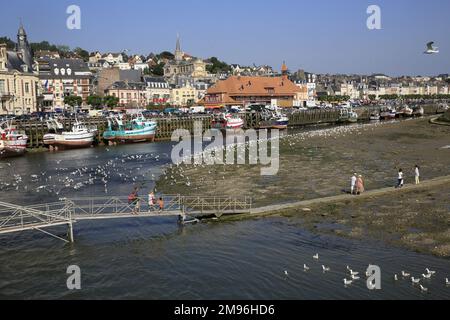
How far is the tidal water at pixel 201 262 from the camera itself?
56.0 ft

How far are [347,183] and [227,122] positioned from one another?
56.8 metres

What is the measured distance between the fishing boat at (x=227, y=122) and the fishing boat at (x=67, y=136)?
88.8 ft

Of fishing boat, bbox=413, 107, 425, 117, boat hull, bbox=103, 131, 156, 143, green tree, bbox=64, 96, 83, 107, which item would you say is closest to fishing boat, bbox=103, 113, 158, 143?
boat hull, bbox=103, 131, 156, 143

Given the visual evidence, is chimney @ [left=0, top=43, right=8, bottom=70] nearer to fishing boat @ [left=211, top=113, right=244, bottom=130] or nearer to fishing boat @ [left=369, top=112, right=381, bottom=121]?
fishing boat @ [left=211, top=113, right=244, bottom=130]

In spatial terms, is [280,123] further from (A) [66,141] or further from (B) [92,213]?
(B) [92,213]

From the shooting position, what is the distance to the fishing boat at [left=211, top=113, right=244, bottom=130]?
89.4m

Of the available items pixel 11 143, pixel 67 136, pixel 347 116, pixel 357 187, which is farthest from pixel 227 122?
pixel 357 187

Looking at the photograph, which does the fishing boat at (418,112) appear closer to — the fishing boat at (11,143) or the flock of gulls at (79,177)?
the flock of gulls at (79,177)

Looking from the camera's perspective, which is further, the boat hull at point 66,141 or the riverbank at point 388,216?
the boat hull at point 66,141

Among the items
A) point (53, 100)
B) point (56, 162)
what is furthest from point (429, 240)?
point (53, 100)

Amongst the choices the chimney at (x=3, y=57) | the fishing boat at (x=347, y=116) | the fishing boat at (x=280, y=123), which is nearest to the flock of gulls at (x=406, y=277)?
the fishing boat at (x=280, y=123)

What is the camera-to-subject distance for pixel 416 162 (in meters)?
42.7

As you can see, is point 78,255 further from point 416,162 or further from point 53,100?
point 53,100
